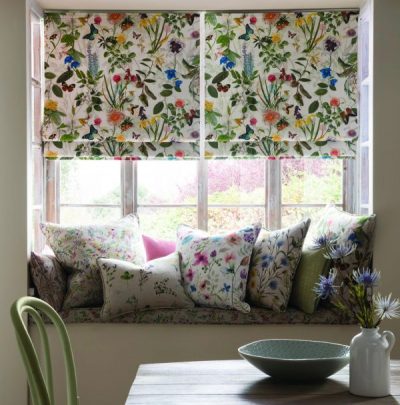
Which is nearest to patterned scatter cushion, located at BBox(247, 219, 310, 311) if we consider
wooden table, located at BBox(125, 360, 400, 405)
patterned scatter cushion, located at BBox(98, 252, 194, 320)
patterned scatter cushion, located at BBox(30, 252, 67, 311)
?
patterned scatter cushion, located at BBox(98, 252, 194, 320)

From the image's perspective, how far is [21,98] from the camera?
446 cm

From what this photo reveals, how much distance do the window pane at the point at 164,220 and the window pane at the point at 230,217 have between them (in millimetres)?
111

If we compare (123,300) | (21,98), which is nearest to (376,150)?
(123,300)

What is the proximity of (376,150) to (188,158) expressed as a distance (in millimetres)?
1141

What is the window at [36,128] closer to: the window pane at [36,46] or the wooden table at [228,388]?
the window pane at [36,46]

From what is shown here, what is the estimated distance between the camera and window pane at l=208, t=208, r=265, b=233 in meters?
5.11

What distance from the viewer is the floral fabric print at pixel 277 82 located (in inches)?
194

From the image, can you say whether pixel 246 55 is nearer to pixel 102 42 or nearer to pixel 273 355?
pixel 102 42

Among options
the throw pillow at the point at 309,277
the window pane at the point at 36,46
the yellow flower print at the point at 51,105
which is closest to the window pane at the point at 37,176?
the yellow flower print at the point at 51,105

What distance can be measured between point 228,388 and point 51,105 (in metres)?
2.92

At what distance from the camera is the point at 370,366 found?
7.63 ft

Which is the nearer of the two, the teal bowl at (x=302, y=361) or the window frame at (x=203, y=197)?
the teal bowl at (x=302, y=361)

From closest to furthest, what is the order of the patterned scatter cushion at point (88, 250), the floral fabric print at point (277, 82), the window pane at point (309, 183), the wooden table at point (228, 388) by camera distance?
the wooden table at point (228, 388), the patterned scatter cushion at point (88, 250), the floral fabric print at point (277, 82), the window pane at point (309, 183)

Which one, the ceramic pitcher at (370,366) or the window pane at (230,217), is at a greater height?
the window pane at (230,217)
